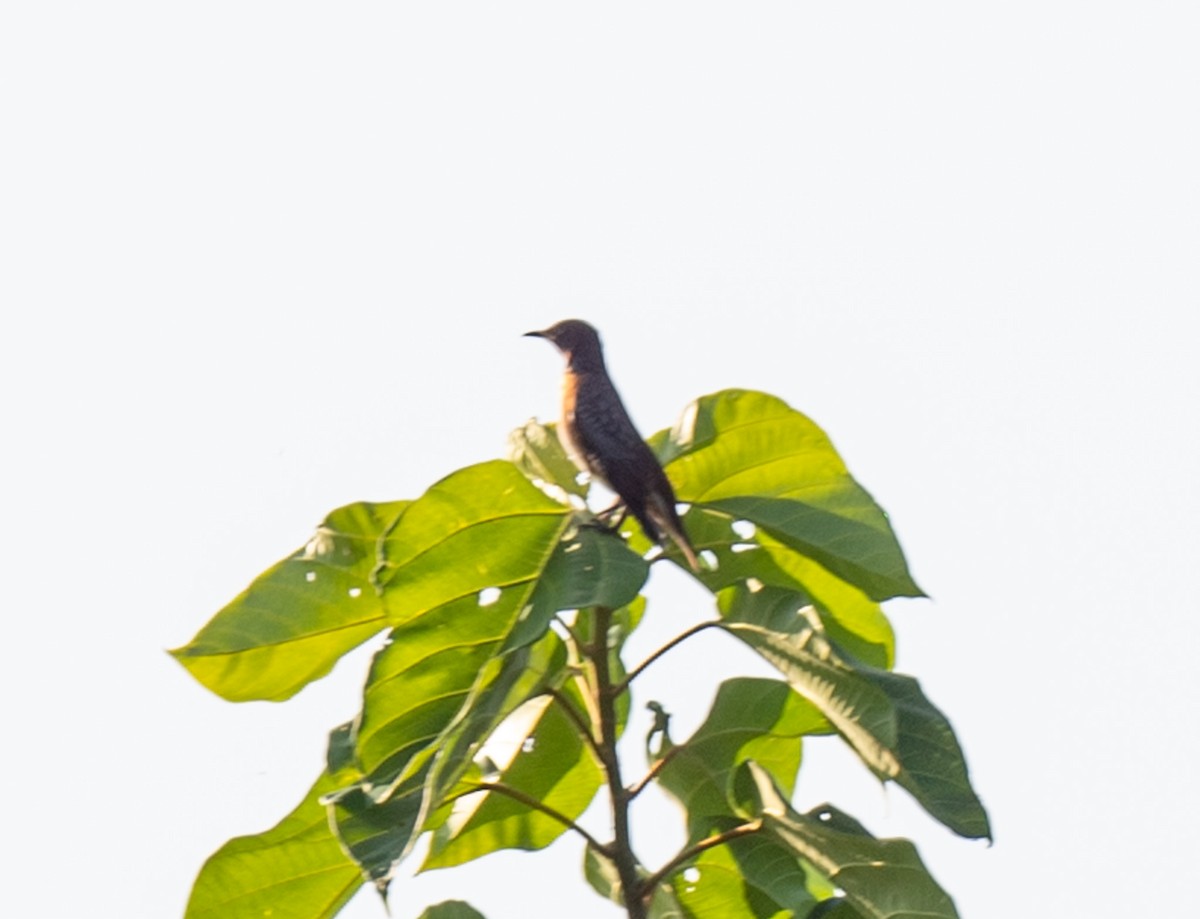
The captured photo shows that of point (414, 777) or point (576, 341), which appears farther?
point (576, 341)

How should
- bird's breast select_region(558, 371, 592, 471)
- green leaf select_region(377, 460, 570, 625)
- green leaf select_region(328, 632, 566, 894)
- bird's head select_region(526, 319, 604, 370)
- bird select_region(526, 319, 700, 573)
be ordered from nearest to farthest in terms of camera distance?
Answer: green leaf select_region(328, 632, 566, 894)
green leaf select_region(377, 460, 570, 625)
bird select_region(526, 319, 700, 573)
bird's breast select_region(558, 371, 592, 471)
bird's head select_region(526, 319, 604, 370)

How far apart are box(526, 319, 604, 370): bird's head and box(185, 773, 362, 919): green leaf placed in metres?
2.49

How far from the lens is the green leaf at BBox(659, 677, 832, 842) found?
387cm

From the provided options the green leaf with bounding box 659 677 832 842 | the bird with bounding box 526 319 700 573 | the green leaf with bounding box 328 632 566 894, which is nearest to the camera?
the green leaf with bounding box 328 632 566 894

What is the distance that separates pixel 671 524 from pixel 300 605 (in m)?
0.81

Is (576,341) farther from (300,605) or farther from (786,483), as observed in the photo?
(300,605)

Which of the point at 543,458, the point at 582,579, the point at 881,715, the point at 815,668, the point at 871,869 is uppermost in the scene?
the point at 543,458

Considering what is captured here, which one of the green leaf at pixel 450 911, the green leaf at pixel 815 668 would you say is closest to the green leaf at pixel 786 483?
the green leaf at pixel 815 668

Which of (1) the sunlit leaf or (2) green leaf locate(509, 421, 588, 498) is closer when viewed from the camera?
(1) the sunlit leaf

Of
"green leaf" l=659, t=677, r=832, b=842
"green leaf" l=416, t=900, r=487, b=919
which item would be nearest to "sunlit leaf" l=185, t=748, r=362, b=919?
"green leaf" l=416, t=900, r=487, b=919

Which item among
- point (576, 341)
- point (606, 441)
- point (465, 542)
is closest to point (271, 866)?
point (465, 542)

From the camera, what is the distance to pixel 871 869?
354cm

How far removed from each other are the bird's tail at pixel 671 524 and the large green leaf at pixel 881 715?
30cm

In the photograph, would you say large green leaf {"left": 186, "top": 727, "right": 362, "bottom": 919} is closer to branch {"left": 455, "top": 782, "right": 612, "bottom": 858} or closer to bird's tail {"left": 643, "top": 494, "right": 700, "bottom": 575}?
branch {"left": 455, "top": 782, "right": 612, "bottom": 858}
